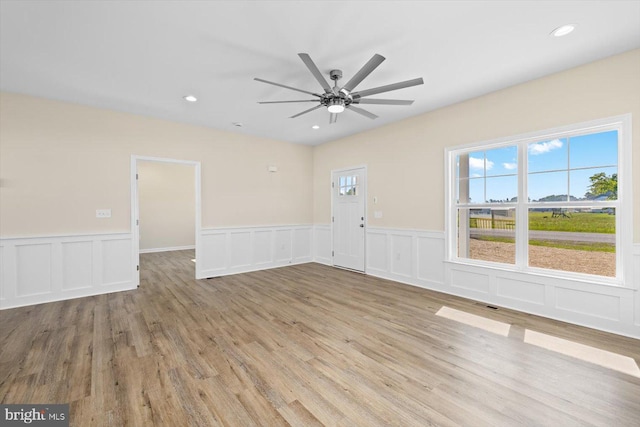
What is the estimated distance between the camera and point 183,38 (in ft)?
8.37

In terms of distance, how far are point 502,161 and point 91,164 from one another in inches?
240

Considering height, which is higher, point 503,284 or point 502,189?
point 502,189

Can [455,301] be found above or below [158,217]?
below

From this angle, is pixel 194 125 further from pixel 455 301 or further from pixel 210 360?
pixel 455 301

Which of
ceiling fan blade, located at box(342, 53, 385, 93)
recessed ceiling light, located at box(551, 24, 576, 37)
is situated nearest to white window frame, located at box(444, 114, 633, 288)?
recessed ceiling light, located at box(551, 24, 576, 37)

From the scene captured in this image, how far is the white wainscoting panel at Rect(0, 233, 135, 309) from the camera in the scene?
3678 mm

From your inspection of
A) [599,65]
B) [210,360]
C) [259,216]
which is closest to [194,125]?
[259,216]

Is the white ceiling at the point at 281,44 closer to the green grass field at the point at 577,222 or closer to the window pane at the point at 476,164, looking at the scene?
the window pane at the point at 476,164

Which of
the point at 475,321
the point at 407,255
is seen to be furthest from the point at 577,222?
the point at 407,255

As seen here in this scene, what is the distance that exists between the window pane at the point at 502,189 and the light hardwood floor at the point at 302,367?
4.88 feet

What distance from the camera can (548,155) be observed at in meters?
3.37

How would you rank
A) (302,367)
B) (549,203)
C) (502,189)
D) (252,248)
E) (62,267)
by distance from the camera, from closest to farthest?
(302,367) < (549,203) < (502,189) < (62,267) < (252,248)

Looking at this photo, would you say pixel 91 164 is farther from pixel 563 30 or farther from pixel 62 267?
pixel 563 30

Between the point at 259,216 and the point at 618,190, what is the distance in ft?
18.1
